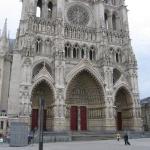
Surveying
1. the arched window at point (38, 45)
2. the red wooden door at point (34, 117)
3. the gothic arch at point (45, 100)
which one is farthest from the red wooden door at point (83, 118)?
the arched window at point (38, 45)

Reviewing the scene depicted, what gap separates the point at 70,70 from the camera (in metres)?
30.1

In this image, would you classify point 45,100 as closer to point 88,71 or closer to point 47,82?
point 47,82

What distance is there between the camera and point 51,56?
1185 inches

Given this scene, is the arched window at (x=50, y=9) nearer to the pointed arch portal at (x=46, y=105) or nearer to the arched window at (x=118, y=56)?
the arched window at (x=118, y=56)

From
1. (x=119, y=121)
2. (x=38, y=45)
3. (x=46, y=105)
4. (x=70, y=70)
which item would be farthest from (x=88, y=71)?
(x=119, y=121)

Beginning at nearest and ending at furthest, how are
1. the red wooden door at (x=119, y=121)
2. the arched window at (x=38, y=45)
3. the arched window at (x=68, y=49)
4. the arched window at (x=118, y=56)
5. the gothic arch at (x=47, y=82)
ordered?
1. the gothic arch at (x=47, y=82)
2. the arched window at (x=38, y=45)
3. the arched window at (x=68, y=49)
4. the red wooden door at (x=119, y=121)
5. the arched window at (x=118, y=56)

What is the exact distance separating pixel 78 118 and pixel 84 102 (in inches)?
98.3

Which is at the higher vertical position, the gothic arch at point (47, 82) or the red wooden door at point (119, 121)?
the gothic arch at point (47, 82)

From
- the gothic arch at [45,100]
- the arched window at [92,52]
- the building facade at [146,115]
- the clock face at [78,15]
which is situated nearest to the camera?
the gothic arch at [45,100]

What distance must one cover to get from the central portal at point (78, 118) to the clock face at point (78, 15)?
483 inches

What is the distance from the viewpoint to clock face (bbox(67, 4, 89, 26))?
112ft

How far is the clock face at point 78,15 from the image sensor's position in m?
34.0

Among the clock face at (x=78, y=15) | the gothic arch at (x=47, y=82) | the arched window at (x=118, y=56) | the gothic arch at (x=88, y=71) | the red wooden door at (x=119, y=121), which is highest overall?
the clock face at (x=78, y=15)

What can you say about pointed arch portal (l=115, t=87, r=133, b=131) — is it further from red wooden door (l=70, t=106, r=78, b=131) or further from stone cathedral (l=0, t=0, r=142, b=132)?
red wooden door (l=70, t=106, r=78, b=131)
